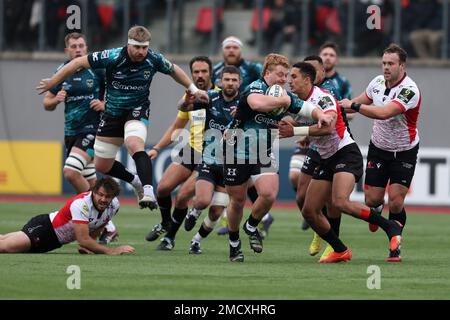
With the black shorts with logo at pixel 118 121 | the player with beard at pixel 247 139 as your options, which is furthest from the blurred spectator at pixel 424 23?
the player with beard at pixel 247 139

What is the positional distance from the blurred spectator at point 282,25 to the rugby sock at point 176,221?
12882 millimetres

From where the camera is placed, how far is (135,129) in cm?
1327

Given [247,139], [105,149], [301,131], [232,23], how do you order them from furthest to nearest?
[232,23]
[105,149]
[247,139]
[301,131]

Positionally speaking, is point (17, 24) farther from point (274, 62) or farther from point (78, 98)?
point (274, 62)

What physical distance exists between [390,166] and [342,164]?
1556mm

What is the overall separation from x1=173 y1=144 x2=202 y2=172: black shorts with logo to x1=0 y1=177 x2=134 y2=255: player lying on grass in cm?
191

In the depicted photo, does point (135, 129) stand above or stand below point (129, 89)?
below

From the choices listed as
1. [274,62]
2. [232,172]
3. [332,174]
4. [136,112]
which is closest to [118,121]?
[136,112]

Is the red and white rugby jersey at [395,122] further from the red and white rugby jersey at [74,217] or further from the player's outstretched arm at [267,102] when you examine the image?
the red and white rugby jersey at [74,217]

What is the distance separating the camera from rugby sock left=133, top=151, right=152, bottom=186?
42.0 ft

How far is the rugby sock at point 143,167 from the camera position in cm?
1280

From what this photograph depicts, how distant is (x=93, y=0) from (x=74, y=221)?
50.7 feet

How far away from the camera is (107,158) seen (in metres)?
13.9

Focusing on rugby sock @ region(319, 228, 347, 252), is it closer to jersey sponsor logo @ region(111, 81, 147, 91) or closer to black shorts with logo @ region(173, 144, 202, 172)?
black shorts with logo @ region(173, 144, 202, 172)
